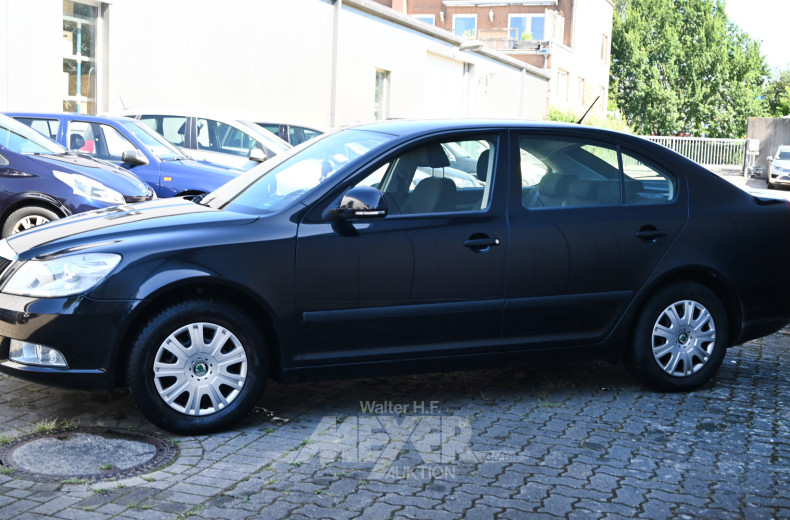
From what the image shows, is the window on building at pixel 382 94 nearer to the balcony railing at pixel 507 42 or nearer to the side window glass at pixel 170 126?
the side window glass at pixel 170 126

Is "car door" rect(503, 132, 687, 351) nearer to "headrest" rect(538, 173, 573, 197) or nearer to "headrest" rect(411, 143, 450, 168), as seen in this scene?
"headrest" rect(538, 173, 573, 197)

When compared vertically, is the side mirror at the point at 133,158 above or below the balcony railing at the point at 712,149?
below

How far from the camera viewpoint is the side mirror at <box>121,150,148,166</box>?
1101 centimetres

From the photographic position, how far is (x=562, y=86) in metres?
53.4

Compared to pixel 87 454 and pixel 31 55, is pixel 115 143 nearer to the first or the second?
pixel 31 55

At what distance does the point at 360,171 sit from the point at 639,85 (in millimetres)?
67899

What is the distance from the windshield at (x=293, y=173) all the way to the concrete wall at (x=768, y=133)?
43.3m

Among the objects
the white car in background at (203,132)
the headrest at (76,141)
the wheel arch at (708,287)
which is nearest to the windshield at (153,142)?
the headrest at (76,141)

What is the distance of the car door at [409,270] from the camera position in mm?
5023

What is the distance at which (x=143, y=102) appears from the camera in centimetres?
1836

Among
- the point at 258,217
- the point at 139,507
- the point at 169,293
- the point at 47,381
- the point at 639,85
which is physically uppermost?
the point at 639,85

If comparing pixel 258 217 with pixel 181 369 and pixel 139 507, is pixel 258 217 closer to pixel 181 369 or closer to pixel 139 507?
pixel 181 369

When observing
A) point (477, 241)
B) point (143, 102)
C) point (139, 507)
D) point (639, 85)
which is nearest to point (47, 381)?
point (139, 507)

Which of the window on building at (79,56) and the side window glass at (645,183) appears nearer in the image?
the side window glass at (645,183)
